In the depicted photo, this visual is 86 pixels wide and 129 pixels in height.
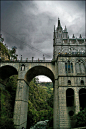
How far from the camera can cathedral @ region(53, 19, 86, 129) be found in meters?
22.8

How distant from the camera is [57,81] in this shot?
2733cm

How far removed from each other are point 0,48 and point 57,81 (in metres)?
22.0

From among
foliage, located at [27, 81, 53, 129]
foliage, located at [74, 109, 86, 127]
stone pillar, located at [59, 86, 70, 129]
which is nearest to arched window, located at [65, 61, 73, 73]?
stone pillar, located at [59, 86, 70, 129]

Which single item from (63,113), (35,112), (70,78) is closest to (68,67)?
(70,78)

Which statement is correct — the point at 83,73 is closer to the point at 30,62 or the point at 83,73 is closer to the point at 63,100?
the point at 63,100

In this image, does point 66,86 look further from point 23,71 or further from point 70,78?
point 23,71

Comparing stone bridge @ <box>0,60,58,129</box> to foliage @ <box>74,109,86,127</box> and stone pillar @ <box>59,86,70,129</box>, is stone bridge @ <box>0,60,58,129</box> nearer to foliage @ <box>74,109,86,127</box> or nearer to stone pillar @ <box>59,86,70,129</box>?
stone pillar @ <box>59,86,70,129</box>

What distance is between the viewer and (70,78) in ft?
83.4

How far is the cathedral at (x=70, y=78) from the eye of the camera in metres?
22.8

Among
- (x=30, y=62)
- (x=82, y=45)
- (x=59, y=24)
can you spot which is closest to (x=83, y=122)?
(x=30, y=62)

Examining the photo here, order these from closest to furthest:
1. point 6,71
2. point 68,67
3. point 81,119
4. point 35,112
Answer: point 81,119
point 68,67
point 6,71
point 35,112

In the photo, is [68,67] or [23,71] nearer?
[68,67]

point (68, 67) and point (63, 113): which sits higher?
point (68, 67)

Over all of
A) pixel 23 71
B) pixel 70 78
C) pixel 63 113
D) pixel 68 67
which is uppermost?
pixel 68 67
